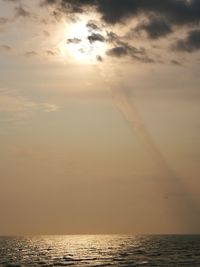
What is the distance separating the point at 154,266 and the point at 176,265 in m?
3.89

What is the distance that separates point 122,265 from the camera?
253ft

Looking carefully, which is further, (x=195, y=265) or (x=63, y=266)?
(x=63, y=266)

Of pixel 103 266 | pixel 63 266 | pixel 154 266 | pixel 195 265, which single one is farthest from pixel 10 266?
pixel 195 265

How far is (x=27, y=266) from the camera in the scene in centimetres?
8131

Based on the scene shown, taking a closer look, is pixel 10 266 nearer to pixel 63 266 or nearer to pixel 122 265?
pixel 63 266

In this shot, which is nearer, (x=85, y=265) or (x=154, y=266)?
(x=154, y=266)

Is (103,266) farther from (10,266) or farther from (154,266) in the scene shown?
(10,266)

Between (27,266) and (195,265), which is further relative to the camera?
(27,266)

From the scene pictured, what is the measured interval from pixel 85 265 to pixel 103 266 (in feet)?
14.1

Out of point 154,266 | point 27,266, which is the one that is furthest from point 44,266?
point 154,266

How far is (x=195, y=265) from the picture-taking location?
74.6 metres

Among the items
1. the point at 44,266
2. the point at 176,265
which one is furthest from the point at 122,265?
the point at 44,266

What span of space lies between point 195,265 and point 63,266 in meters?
20.9

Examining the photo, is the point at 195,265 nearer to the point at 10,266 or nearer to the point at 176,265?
the point at 176,265
